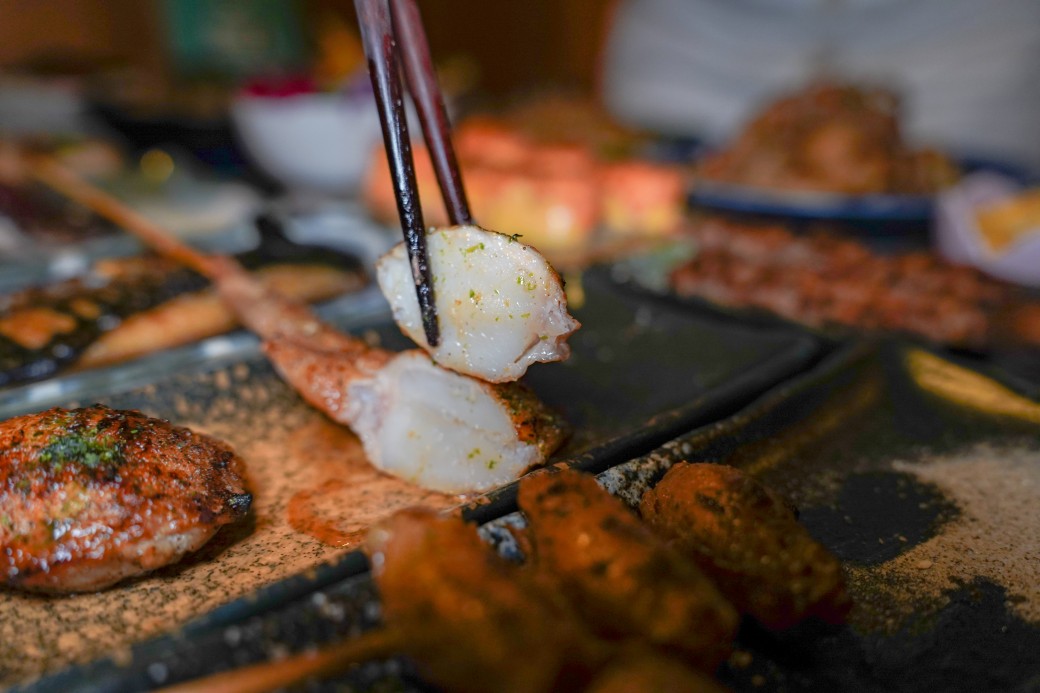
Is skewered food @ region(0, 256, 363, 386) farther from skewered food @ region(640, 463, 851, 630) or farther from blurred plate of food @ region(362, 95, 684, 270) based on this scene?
skewered food @ region(640, 463, 851, 630)

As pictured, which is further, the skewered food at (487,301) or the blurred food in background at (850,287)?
the blurred food in background at (850,287)

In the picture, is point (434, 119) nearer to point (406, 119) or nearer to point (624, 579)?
point (406, 119)

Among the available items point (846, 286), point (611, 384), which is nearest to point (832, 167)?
point (846, 286)

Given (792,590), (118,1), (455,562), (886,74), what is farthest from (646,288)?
(118,1)

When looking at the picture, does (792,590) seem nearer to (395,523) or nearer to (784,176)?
(395,523)

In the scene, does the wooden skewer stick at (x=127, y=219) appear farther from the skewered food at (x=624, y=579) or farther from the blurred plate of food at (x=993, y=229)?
the blurred plate of food at (x=993, y=229)

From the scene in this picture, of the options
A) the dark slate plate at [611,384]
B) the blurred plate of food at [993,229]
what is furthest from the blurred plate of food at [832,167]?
the dark slate plate at [611,384]
